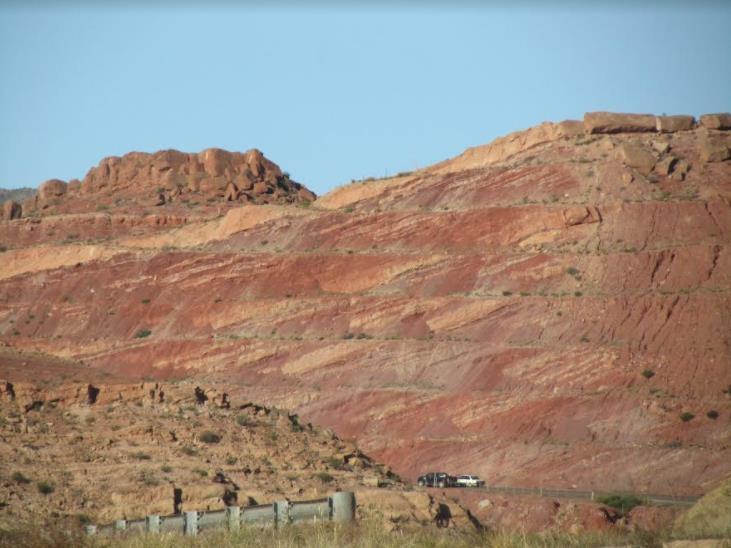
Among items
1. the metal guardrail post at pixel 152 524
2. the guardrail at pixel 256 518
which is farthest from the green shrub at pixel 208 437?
the guardrail at pixel 256 518

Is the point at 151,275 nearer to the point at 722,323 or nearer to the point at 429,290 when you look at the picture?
the point at 429,290

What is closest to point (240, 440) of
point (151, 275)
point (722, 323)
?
point (722, 323)

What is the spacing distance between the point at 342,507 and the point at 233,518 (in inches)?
75.2

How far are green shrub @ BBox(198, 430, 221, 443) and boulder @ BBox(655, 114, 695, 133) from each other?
150ft

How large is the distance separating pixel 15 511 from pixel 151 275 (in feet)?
149

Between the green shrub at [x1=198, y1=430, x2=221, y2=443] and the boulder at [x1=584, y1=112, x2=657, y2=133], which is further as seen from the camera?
the boulder at [x1=584, y1=112, x2=657, y2=133]

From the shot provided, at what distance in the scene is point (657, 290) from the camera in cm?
6372

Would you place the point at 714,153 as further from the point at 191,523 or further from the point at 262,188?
the point at 191,523

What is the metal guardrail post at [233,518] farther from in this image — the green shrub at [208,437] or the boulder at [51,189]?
the boulder at [51,189]

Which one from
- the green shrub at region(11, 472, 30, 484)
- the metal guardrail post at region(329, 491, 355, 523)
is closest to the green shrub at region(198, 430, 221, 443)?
the green shrub at region(11, 472, 30, 484)

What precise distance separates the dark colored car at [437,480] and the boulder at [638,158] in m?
25.6

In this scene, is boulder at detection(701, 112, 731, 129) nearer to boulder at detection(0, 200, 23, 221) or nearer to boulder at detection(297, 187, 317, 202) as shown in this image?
boulder at detection(297, 187, 317, 202)

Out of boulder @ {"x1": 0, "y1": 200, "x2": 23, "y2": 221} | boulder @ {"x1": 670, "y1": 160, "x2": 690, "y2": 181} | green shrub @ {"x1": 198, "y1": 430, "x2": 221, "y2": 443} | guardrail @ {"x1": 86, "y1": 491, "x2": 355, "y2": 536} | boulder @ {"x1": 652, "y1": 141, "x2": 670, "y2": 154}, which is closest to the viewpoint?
guardrail @ {"x1": 86, "y1": 491, "x2": 355, "y2": 536}

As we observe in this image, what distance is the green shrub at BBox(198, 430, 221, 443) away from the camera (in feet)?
124
